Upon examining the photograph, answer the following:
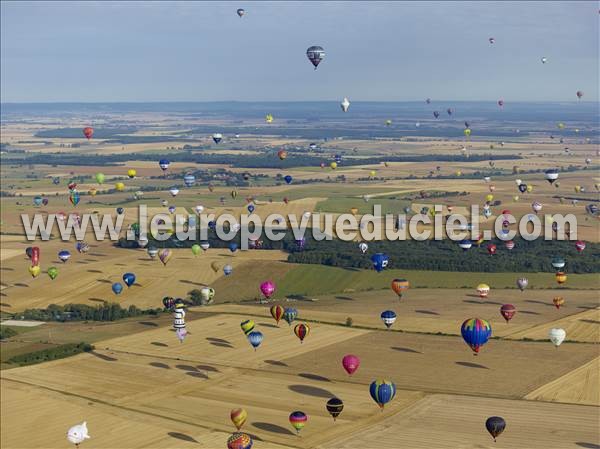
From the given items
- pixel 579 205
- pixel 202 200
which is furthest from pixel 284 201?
pixel 579 205

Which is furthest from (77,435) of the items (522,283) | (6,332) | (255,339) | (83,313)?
(522,283)

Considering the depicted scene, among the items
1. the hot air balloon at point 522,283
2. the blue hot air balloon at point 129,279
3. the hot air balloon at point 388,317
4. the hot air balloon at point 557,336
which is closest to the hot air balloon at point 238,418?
the hot air balloon at point 388,317

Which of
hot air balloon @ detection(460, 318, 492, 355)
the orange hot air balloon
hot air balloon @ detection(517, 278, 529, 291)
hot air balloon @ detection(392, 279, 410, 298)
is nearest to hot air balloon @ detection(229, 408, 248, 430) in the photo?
hot air balloon @ detection(460, 318, 492, 355)

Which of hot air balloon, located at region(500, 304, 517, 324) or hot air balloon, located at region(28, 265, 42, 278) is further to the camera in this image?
hot air balloon, located at region(28, 265, 42, 278)

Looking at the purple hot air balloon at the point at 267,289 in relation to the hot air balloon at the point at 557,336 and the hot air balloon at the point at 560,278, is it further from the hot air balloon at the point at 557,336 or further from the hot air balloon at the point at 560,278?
the hot air balloon at the point at 557,336

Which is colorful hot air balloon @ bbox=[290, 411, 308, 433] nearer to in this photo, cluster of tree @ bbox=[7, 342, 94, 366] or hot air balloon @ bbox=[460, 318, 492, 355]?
hot air balloon @ bbox=[460, 318, 492, 355]

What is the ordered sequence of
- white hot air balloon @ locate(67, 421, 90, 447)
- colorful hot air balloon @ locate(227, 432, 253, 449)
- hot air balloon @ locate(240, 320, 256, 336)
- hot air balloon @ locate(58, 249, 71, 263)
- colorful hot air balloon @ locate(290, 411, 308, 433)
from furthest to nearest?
hot air balloon @ locate(58, 249, 71, 263) → hot air balloon @ locate(240, 320, 256, 336) → colorful hot air balloon @ locate(290, 411, 308, 433) → white hot air balloon @ locate(67, 421, 90, 447) → colorful hot air balloon @ locate(227, 432, 253, 449)
